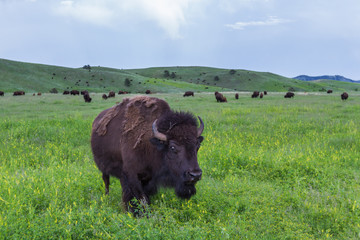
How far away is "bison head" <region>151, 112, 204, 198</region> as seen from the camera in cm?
396

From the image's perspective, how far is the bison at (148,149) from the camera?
408cm

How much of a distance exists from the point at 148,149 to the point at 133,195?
0.88m

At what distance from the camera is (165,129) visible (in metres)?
4.25

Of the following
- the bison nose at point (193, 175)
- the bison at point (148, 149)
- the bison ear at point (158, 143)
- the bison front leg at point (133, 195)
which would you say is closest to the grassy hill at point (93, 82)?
the bison at point (148, 149)

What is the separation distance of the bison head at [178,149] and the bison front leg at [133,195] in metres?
0.47

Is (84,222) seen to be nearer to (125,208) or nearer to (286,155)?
(125,208)

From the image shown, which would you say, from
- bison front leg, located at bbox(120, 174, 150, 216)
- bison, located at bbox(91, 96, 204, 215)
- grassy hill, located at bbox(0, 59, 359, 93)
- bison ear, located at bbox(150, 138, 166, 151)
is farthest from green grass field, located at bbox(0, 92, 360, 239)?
grassy hill, located at bbox(0, 59, 359, 93)

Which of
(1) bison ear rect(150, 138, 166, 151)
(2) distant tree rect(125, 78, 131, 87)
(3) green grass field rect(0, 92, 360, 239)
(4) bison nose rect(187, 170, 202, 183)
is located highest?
(2) distant tree rect(125, 78, 131, 87)

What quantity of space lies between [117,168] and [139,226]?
1.53 metres

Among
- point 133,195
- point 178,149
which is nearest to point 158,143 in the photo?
point 178,149

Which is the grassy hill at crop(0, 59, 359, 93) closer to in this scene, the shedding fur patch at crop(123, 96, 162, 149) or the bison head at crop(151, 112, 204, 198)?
the shedding fur patch at crop(123, 96, 162, 149)

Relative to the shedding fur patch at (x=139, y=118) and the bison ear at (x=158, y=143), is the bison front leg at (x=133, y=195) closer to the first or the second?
the shedding fur patch at (x=139, y=118)

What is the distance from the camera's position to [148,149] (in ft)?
14.6

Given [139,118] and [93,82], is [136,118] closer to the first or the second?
[139,118]
